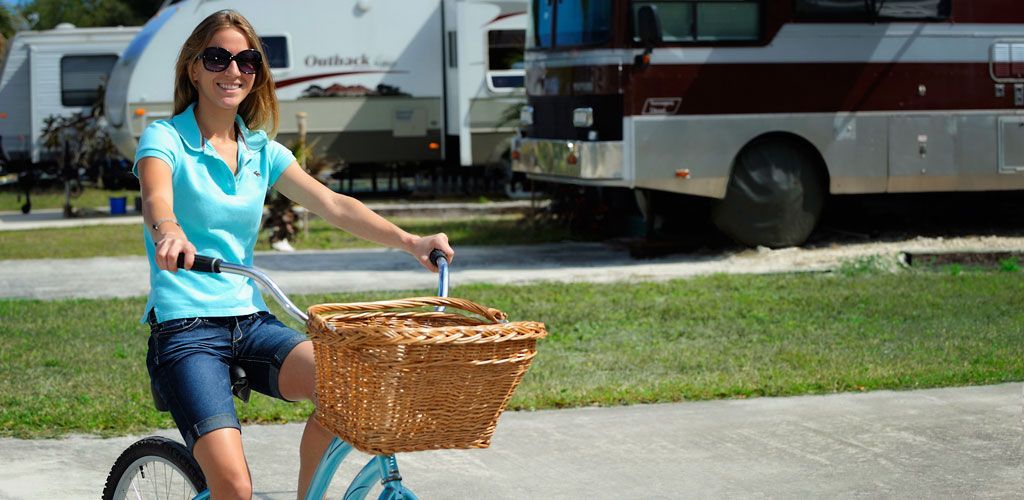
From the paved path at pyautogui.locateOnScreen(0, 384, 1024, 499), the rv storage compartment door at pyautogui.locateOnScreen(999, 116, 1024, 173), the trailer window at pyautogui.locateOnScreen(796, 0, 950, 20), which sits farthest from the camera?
the rv storage compartment door at pyautogui.locateOnScreen(999, 116, 1024, 173)

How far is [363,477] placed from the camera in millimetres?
3531

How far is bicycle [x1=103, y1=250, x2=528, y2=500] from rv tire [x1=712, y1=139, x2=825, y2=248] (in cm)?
980

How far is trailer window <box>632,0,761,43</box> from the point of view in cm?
1305

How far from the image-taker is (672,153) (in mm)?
13070

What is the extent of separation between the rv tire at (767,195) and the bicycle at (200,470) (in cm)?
980

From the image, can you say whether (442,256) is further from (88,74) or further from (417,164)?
(88,74)

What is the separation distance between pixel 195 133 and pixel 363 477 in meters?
1.04

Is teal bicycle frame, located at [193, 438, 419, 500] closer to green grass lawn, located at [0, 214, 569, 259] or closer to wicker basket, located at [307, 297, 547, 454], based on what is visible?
wicker basket, located at [307, 297, 547, 454]

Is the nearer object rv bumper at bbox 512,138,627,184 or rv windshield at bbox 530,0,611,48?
rv bumper at bbox 512,138,627,184

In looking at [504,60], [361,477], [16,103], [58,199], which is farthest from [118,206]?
[361,477]

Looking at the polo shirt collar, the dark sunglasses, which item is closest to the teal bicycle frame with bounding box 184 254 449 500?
the polo shirt collar

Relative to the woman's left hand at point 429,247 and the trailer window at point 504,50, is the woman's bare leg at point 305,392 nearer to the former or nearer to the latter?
the woman's left hand at point 429,247

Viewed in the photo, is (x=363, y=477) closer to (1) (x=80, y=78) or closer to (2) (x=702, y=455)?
(2) (x=702, y=455)

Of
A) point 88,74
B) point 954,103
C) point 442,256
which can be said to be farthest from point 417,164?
point 442,256
